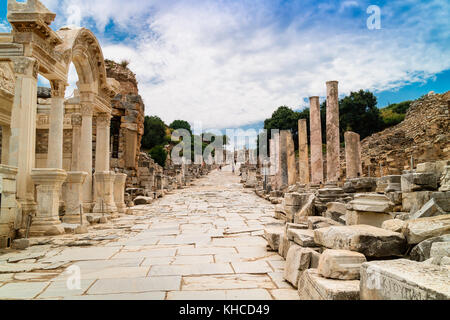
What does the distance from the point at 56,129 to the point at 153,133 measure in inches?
1592

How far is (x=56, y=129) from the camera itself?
329 inches

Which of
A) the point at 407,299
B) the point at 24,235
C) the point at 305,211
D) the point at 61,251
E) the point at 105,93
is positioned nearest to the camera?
the point at 407,299

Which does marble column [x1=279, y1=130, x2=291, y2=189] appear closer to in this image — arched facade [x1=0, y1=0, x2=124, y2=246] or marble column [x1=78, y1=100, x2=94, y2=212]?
arched facade [x1=0, y1=0, x2=124, y2=246]

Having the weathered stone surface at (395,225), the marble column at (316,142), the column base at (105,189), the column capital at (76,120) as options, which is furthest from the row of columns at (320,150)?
the column capital at (76,120)

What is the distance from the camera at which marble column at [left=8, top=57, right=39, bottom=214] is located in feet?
23.3

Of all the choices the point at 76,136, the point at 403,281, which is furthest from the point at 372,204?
the point at 76,136

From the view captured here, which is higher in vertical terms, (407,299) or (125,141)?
(125,141)

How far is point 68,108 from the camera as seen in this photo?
12.6m

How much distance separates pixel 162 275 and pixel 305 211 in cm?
427

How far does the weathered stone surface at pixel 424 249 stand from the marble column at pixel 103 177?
938 centimetres

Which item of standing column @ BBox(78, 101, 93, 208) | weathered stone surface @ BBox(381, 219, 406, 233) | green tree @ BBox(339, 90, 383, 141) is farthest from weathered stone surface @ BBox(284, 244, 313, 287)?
green tree @ BBox(339, 90, 383, 141)

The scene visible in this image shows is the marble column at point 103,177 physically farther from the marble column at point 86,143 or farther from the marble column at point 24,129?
the marble column at point 24,129
